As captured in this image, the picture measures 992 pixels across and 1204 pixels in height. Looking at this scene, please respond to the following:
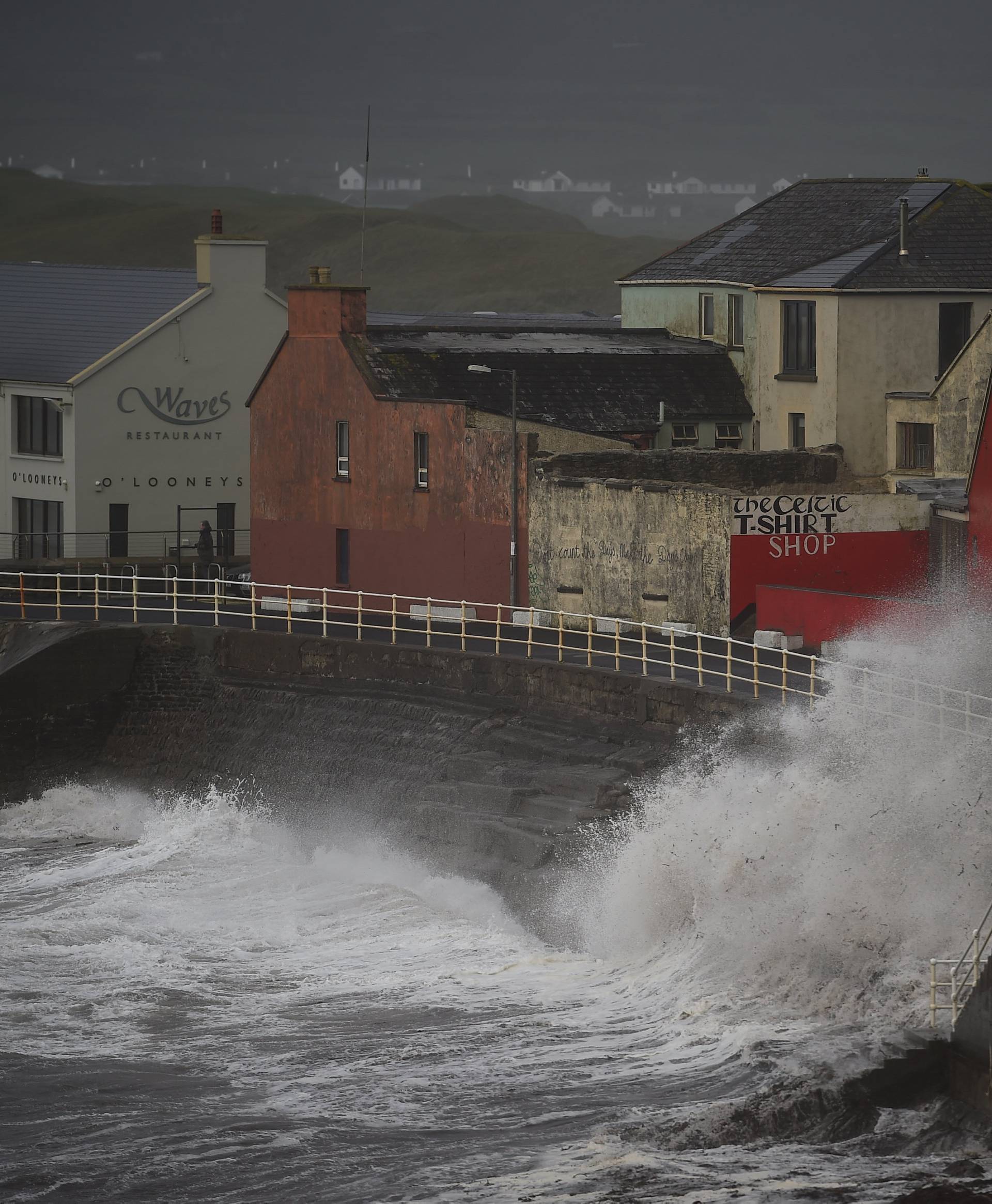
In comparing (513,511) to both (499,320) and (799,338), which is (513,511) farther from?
(499,320)

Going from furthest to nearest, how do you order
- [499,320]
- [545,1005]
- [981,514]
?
1. [499,320]
2. [981,514]
3. [545,1005]

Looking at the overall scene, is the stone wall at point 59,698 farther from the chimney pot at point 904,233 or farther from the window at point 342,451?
the chimney pot at point 904,233

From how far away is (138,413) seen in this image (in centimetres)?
5072

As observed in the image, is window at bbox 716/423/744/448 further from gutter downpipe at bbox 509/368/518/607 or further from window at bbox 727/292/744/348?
gutter downpipe at bbox 509/368/518/607

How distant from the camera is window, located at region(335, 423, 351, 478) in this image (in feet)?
141

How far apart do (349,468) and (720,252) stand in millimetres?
11359

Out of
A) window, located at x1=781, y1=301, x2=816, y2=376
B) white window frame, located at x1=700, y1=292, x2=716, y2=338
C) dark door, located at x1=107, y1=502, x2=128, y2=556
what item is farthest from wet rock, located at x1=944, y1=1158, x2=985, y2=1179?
dark door, located at x1=107, y1=502, x2=128, y2=556

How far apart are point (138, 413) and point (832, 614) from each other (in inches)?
915

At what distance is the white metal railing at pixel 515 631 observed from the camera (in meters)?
27.1

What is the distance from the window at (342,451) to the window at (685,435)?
688cm

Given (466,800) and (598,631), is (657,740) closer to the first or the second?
(466,800)

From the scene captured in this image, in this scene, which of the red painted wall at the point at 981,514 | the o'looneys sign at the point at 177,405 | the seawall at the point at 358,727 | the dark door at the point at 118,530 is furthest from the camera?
the o'looneys sign at the point at 177,405

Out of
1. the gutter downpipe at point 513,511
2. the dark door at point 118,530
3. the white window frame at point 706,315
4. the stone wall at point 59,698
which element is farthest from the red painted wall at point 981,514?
the dark door at point 118,530

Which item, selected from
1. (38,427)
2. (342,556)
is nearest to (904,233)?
(342,556)
